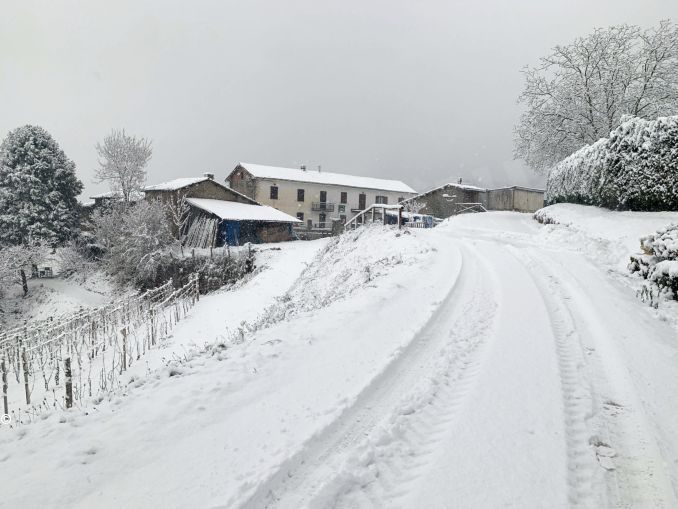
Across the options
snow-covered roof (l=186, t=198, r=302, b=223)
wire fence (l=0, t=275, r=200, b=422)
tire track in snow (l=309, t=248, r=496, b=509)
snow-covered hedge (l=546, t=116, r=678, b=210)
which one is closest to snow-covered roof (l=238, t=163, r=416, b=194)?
snow-covered roof (l=186, t=198, r=302, b=223)

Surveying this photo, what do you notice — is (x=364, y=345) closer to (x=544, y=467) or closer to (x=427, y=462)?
(x=427, y=462)

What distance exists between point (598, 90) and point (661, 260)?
65.5ft

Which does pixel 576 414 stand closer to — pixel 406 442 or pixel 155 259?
pixel 406 442

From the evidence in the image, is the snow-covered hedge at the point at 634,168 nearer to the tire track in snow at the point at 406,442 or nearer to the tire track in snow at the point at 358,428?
the tire track in snow at the point at 358,428

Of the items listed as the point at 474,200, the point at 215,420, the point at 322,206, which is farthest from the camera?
the point at 322,206

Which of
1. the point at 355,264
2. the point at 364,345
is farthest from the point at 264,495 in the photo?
the point at 355,264

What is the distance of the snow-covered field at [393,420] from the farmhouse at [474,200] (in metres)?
29.8

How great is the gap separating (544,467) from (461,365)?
6.02ft

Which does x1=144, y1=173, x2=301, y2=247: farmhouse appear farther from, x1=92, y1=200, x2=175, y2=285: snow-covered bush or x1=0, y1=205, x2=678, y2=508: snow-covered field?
x1=0, y1=205, x2=678, y2=508: snow-covered field

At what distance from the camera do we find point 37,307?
23.8 m

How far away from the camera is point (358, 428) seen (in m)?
3.55

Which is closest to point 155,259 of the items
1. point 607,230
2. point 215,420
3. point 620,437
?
point 215,420

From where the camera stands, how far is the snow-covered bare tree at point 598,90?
840 inches

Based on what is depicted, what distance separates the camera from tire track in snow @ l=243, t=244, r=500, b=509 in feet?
9.20
